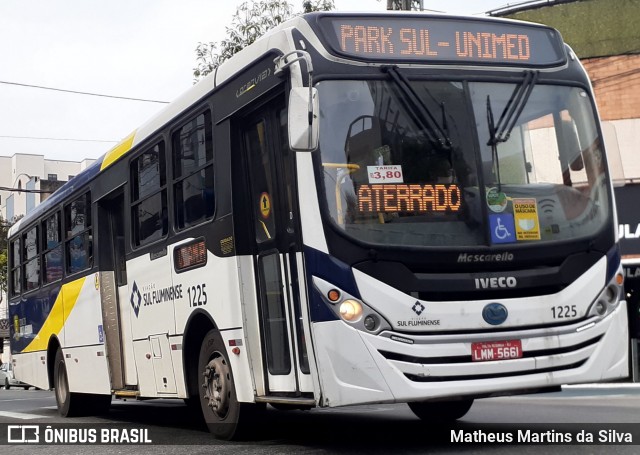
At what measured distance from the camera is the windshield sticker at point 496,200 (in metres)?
7.86

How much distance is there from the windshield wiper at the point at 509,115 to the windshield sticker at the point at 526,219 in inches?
7.9

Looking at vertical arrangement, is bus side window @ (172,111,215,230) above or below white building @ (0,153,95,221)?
below

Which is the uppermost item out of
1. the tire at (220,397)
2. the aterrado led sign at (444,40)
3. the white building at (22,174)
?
the white building at (22,174)

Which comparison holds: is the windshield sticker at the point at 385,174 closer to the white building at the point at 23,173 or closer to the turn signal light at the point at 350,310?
the turn signal light at the point at 350,310

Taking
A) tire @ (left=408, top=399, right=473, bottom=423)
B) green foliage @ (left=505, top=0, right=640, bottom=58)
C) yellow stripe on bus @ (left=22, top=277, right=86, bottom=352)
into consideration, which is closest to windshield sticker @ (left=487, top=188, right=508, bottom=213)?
tire @ (left=408, top=399, right=473, bottom=423)

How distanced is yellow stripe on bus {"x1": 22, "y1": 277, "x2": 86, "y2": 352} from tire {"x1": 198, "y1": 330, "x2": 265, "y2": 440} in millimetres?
4524

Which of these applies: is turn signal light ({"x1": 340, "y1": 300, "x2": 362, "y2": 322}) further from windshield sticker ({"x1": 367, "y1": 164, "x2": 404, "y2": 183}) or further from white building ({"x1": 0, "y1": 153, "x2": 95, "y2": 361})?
white building ({"x1": 0, "y1": 153, "x2": 95, "y2": 361})

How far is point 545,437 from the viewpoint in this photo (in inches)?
356

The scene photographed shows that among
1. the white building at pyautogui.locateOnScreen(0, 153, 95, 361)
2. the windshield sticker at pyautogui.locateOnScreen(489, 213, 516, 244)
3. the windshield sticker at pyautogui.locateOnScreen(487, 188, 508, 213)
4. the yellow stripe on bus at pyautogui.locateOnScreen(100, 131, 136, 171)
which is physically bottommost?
the windshield sticker at pyautogui.locateOnScreen(489, 213, 516, 244)

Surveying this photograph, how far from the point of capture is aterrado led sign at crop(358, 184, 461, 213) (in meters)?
7.67

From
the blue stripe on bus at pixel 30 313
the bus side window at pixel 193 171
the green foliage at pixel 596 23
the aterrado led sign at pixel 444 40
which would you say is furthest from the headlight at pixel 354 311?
the green foliage at pixel 596 23

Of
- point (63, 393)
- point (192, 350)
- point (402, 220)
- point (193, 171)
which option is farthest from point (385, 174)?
point (63, 393)

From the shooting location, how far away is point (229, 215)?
8.97m

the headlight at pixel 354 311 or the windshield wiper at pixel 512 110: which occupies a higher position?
the windshield wiper at pixel 512 110
